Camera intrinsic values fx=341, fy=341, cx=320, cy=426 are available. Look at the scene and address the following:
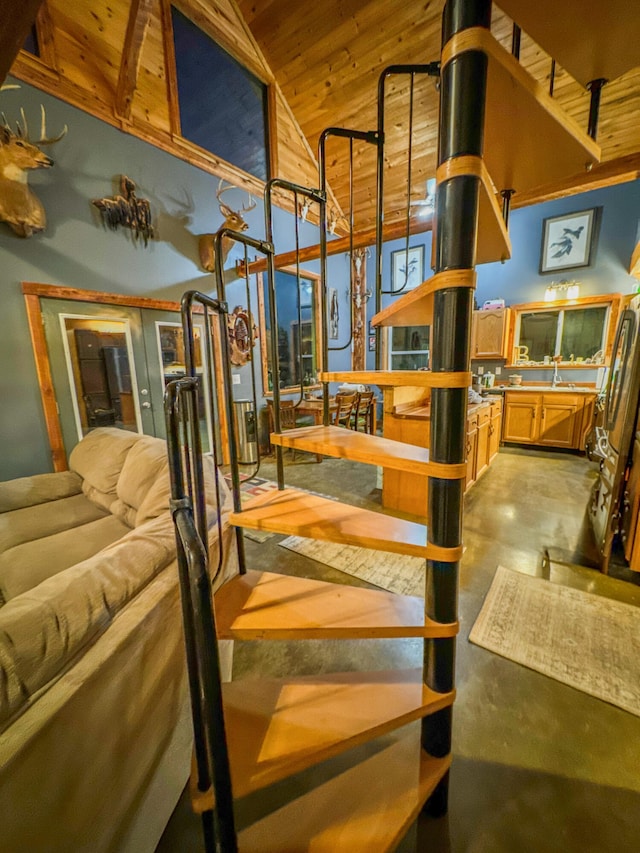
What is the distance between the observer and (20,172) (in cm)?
265

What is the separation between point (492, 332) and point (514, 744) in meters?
5.39

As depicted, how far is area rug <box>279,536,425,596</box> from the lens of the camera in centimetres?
222

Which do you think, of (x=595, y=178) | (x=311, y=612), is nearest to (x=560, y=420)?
(x=595, y=178)

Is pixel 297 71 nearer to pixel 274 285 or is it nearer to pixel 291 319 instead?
pixel 291 319

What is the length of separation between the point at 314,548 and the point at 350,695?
158 cm

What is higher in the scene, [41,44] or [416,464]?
[41,44]

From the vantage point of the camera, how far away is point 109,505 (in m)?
2.36

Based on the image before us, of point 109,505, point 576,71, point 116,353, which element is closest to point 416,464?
point 576,71

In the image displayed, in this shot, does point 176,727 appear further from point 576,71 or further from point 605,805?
point 576,71

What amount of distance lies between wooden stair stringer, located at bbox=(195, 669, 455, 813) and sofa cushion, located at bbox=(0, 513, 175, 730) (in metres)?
0.49

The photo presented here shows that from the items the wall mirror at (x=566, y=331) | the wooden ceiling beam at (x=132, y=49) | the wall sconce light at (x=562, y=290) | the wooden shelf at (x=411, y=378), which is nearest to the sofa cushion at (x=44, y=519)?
the wooden shelf at (x=411, y=378)

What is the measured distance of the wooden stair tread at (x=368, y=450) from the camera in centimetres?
86

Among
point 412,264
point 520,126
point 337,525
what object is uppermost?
point 412,264

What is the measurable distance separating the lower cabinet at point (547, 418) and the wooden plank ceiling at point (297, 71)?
8.91 ft
